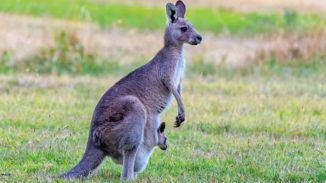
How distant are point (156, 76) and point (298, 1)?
848 inches

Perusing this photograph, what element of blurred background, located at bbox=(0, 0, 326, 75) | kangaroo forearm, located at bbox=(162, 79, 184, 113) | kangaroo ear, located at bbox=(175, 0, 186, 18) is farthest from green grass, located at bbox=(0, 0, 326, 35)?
kangaroo forearm, located at bbox=(162, 79, 184, 113)

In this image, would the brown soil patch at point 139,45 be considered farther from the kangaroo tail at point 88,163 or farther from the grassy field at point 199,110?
the kangaroo tail at point 88,163

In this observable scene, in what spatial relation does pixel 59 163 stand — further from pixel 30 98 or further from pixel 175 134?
pixel 30 98

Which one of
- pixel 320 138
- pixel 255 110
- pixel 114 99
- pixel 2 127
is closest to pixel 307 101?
pixel 255 110

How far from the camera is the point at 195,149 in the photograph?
360 inches

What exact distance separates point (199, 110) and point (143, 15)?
17100 millimetres

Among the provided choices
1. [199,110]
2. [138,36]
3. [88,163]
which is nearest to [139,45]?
[138,36]

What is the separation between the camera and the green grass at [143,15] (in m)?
24.8

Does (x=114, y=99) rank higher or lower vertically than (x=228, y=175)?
higher

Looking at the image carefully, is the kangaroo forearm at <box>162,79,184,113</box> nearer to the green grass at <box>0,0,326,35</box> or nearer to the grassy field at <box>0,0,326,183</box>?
the grassy field at <box>0,0,326,183</box>

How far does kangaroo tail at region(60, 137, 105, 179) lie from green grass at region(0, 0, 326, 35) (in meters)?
15.6

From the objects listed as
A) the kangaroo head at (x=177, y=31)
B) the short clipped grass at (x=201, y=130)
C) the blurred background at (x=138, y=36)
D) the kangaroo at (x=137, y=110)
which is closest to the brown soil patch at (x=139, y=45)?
→ the blurred background at (x=138, y=36)

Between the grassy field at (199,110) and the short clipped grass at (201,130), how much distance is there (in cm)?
1

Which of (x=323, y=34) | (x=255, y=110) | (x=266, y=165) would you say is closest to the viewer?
(x=266, y=165)
